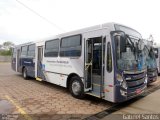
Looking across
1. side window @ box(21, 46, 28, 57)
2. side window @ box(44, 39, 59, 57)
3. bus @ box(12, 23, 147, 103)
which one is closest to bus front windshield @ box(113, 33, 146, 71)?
bus @ box(12, 23, 147, 103)

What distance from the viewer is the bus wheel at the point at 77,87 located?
654cm

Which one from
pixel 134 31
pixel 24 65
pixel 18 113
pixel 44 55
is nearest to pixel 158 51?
pixel 134 31

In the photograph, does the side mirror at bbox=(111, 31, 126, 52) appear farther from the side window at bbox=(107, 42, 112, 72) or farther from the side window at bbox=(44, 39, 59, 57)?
the side window at bbox=(44, 39, 59, 57)

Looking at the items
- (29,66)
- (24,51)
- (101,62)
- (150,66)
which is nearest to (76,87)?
(101,62)

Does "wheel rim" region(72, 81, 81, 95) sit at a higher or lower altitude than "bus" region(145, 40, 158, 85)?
lower

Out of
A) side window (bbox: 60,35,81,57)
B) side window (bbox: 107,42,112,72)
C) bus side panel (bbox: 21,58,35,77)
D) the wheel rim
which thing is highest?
side window (bbox: 60,35,81,57)

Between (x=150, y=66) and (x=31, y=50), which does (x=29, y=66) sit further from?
(x=150, y=66)

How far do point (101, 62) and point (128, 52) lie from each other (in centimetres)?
100

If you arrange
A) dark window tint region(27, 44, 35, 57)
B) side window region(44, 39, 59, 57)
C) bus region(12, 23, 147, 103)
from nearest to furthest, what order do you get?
1. bus region(12, 23, 147, 103)
2. side window region(44, 39, 59, 57)
3. dark window tint region(27, 44, 35, 57)

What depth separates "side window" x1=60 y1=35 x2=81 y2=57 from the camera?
Result: 6.73 metres

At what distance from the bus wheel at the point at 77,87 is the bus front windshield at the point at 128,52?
196 cm

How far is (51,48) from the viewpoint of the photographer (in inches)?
341

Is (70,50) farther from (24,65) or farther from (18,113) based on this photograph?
(24,65)

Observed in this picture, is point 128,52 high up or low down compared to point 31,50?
down
